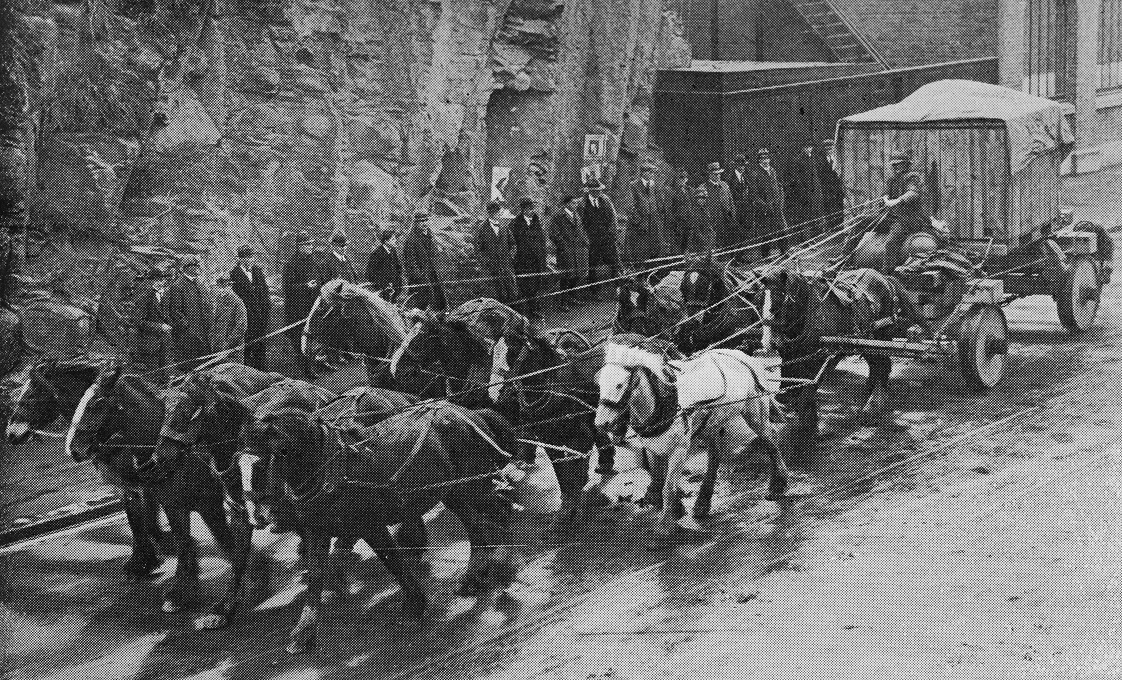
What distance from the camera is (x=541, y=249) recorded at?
18.7 feet

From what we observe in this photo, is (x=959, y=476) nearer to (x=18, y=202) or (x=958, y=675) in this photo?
(x=958, y=675)

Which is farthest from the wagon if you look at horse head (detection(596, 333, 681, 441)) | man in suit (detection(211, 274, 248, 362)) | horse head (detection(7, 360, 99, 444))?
horse head (detection(7, 360, 99, 444))

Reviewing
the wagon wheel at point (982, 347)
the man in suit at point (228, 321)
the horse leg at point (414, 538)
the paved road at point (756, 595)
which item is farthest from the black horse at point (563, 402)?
the wagon wheel at point (982, 347)

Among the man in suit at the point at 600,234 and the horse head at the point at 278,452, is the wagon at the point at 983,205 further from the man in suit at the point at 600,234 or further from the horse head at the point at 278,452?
the horse head at the point at 278,452

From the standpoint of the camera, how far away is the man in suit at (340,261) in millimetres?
5469

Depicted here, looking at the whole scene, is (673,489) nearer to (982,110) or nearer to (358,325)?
(358,325)

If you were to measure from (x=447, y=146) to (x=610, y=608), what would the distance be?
192 cm

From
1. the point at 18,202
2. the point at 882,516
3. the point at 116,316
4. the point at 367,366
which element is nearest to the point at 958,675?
the point at 882,516

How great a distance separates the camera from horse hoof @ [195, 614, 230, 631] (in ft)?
16.2

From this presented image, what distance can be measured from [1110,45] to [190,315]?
3.99 meters

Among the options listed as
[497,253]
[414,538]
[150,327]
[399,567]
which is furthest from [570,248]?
[150,327]

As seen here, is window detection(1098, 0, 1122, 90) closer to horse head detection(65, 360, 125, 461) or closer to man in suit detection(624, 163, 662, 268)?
man in suit detection(624, 163, 662, 268)

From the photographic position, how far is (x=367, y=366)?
17.8 ft

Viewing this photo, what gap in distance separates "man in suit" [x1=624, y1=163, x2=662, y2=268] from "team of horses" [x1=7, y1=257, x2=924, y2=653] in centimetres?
16
